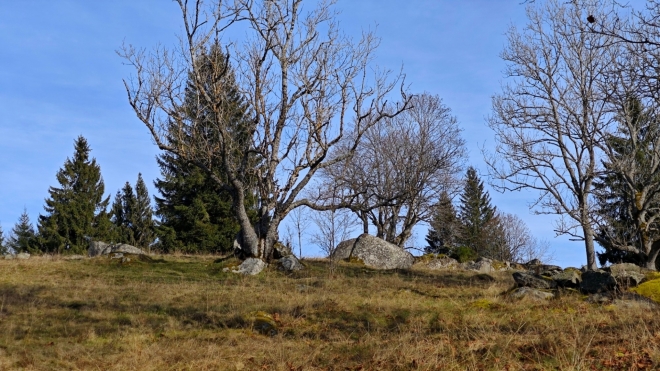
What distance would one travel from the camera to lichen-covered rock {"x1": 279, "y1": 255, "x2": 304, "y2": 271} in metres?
19.1

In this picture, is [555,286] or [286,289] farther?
[286,289]

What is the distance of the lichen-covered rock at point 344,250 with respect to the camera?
2546 cm

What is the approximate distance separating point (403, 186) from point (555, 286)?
20367mm

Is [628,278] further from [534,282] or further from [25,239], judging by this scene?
[25,239]

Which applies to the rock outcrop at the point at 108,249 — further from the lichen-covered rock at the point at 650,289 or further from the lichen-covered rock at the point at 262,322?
the lichen-covered rock at the point at 650,289

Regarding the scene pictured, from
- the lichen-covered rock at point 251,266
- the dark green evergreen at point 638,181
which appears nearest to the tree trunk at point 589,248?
the dark green evergreen at point 638,181

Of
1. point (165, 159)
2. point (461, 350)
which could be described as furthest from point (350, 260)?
point (165, 159)

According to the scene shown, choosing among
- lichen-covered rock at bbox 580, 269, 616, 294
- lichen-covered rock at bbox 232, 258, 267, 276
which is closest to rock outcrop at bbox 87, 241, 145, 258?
lichen-covered rock at bbox 232, 258, 267, 276

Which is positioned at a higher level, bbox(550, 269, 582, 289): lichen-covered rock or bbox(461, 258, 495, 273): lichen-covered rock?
bbox(461, 258, 495, 273): lichen-covered rock

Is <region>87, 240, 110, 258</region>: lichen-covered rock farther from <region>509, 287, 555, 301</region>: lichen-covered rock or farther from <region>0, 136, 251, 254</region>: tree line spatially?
<region>509, 287, 555, 301</region>: lichen-covered rock

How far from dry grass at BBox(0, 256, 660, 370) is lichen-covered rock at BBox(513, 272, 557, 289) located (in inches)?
23.0

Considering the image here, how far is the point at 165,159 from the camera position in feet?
126

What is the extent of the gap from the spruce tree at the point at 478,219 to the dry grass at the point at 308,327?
31510mm

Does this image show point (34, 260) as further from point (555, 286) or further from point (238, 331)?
point (555, 286)
